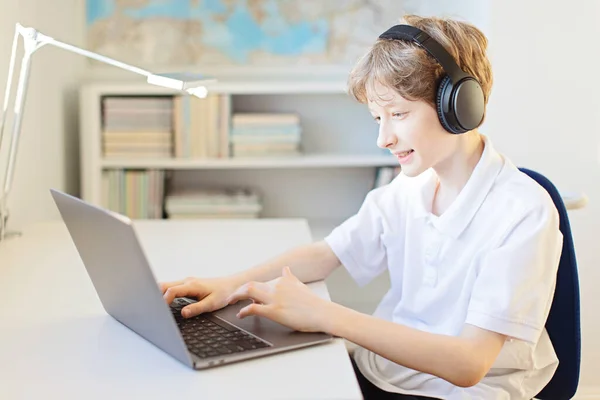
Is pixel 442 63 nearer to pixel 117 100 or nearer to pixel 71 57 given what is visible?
pixel 117 100

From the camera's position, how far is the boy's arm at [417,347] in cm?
118

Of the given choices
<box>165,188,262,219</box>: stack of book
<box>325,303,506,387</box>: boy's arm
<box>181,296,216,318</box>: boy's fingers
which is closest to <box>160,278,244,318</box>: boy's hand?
<box>181,296,216,318</box>: boy's fingers

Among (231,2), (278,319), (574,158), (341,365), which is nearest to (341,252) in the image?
(278,319)

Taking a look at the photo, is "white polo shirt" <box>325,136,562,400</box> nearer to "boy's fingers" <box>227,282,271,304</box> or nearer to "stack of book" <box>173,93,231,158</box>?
"boy's fingers" <box>227,282,271,304</box>

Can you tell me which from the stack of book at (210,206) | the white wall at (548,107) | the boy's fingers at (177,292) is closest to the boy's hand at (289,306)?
the boy's fingers at (177,292)

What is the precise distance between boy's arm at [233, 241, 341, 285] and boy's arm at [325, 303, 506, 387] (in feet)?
1.11

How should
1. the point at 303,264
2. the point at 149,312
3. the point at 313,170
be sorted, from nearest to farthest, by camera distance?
the point at 149,312
the point at 303,264
the point at 313,170

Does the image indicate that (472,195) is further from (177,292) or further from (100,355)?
(100,355)

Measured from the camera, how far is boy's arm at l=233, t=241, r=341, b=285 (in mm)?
1522

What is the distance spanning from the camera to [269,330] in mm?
1203

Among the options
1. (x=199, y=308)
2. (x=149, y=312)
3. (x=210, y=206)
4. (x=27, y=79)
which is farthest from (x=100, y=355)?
(x=210, y=206)

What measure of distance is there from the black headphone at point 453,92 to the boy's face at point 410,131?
3cm

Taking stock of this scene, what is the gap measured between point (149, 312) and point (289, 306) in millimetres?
213

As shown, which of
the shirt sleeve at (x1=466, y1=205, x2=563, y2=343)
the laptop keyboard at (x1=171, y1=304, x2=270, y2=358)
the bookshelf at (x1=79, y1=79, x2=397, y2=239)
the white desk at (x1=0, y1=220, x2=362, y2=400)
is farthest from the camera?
the bookshelf at (x1=79, y1=79, x2=397, y2=239)
